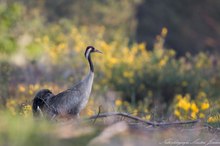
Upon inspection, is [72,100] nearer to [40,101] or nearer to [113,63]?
[40,101]

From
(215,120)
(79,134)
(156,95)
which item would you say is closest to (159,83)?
(156,95)

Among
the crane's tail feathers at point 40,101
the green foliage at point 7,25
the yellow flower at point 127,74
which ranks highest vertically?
the yellow flower at point 127,74

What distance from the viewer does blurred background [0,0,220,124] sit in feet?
31.8

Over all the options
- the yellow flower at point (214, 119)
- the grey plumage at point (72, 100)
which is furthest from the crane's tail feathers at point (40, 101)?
the yellow flower at point (214, 119)

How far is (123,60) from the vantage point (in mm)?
19141

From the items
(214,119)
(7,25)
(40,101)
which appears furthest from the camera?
(40,101)

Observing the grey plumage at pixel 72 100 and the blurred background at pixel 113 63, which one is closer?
the blurred background at pixel 113 63

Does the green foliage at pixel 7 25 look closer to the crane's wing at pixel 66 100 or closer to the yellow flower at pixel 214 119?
the yellow flower at pixel 214 119

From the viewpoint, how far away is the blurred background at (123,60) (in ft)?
31.8

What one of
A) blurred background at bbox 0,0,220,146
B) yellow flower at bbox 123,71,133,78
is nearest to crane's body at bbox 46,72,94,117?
blurred background at bbox 0,0,220,146

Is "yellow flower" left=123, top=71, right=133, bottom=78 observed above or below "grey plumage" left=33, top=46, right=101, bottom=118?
above

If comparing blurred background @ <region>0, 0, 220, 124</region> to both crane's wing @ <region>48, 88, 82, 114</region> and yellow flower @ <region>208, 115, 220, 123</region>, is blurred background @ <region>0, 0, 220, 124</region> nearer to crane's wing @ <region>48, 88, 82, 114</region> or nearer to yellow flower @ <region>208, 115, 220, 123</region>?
yellow flower @ <region>208, 115, 220, 123</region>

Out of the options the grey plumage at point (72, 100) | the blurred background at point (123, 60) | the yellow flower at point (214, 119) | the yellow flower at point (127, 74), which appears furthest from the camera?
the yellow flower at point (127, 74)

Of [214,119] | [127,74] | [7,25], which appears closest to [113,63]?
[127,74]
